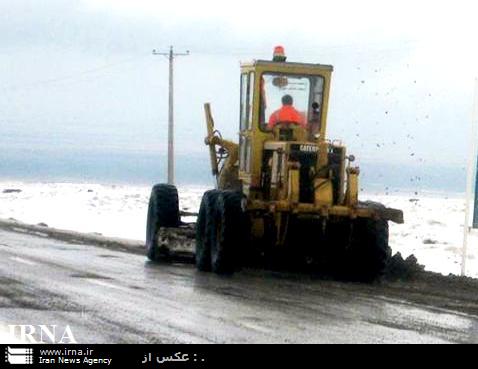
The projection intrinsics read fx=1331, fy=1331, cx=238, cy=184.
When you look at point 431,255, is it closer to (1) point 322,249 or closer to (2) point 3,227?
(1) point 322,249

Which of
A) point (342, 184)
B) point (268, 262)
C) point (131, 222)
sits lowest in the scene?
point (131, 222)

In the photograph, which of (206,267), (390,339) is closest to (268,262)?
(206,267)

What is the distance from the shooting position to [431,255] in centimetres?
2361

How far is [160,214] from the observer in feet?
69.3

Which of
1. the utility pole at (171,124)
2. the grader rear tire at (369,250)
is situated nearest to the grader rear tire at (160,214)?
the grader rear tire at (369,250)

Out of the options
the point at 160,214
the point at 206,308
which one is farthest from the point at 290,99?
the point at 206,308

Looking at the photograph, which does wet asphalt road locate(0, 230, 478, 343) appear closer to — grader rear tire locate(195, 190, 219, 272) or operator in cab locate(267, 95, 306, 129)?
grader rear tire locate(195, 190, 219, 272)

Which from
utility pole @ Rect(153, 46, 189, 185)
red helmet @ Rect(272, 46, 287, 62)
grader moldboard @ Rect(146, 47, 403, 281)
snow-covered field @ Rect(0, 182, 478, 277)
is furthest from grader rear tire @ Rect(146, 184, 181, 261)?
utility pole @ Rect(153, 46, 189, 185)

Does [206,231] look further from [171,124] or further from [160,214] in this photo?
[171,124]

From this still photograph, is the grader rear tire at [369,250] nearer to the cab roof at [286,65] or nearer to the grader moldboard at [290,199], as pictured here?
the grader moldboard at [290,199]

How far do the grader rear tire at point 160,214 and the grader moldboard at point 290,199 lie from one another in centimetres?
148

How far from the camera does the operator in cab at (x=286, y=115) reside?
1928cm

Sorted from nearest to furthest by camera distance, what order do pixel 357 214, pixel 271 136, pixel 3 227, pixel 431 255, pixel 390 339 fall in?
1. pixel 390 339
2. pixel 357 214
3. pixel 271 136
4. pixel 431 255
5. pixel 3 227
